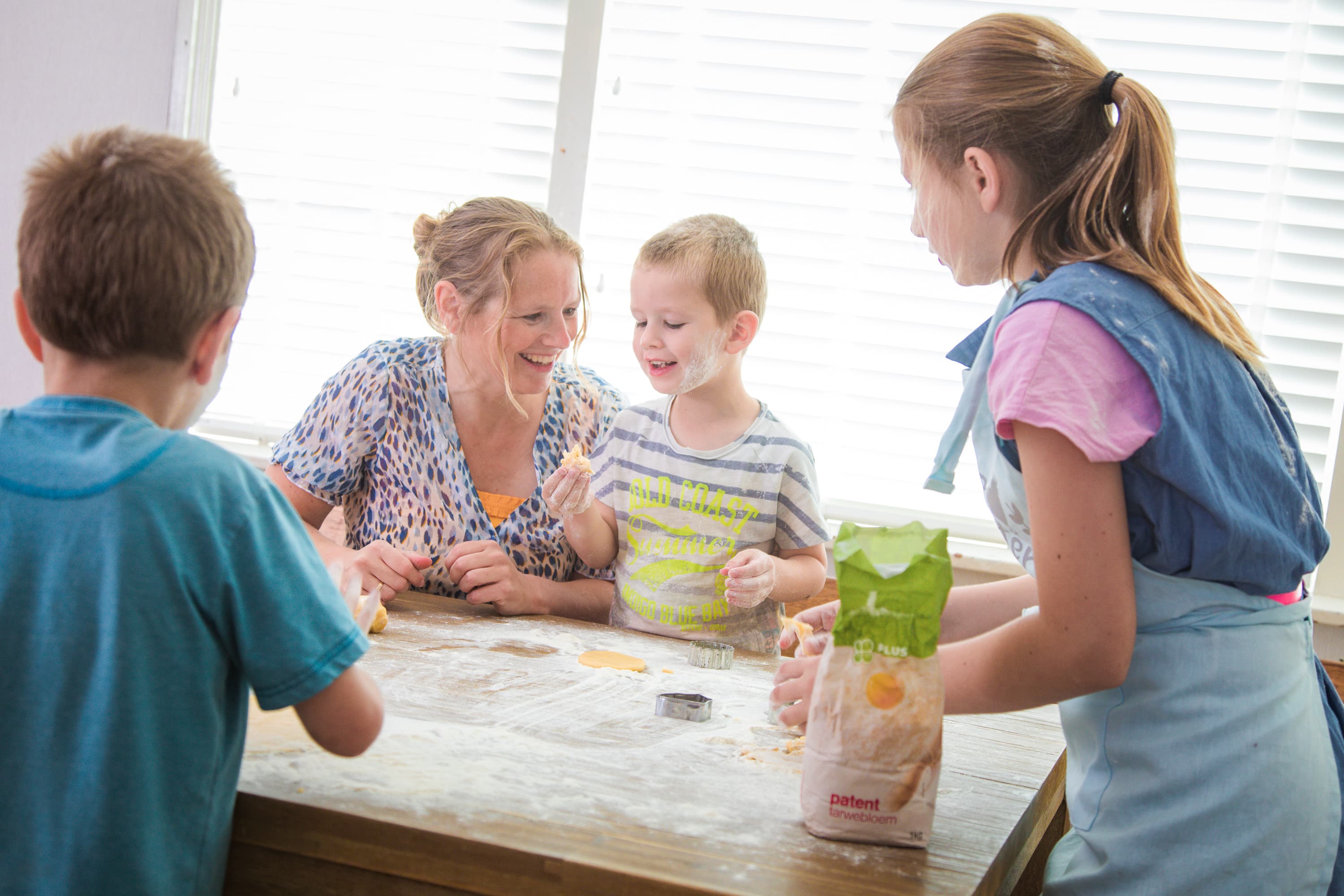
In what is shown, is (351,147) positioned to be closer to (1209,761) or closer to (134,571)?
(134,571)

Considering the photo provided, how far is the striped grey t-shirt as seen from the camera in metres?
1.72

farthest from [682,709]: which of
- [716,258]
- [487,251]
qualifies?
[487,251]

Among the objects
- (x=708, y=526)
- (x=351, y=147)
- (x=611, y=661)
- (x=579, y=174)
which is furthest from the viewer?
(x=351, y=147)

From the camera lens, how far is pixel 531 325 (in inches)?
72.5

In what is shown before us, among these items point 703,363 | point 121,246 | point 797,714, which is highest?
point 121,246

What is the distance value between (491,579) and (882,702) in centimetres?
92

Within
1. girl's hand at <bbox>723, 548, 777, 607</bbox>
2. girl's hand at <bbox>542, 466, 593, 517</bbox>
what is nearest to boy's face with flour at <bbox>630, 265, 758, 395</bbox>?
girl's hand at <bbox>542, 466, 593, 517</bbox>

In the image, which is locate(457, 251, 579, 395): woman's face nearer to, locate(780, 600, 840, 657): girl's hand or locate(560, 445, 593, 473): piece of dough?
locate(560, 445, 593, 473): piece of dough

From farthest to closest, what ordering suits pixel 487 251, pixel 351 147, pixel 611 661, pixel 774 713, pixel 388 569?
pixel 351 147
pixel 487 251
pixel 388 569
pixel 611 661
pixel 774 713

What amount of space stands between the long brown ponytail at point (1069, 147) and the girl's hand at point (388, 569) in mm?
974

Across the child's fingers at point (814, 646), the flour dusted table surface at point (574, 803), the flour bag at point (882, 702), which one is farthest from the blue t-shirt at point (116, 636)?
the child's fingers at point (814, 646)

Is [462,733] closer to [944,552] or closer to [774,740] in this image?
[774,740]

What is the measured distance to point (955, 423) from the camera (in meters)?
1.00

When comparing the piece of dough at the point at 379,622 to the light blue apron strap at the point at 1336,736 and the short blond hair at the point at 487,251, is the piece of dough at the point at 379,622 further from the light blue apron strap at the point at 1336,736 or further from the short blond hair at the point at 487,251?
the light blue apron strap at the point at 1336,736
